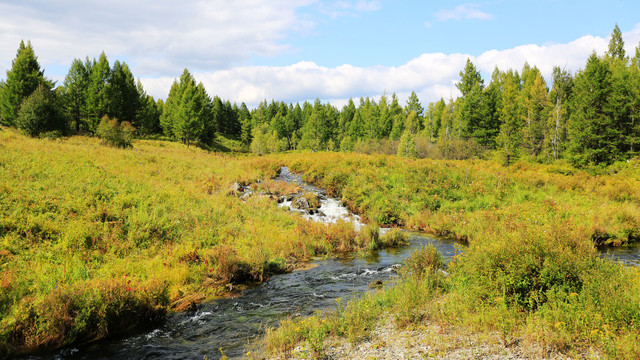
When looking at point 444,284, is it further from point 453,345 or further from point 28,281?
point 28,281

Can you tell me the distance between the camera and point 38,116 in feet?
105

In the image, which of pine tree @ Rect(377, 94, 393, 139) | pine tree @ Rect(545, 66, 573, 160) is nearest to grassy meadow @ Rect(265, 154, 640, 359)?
pine tree @ Rect(545, 66, 573, 160)

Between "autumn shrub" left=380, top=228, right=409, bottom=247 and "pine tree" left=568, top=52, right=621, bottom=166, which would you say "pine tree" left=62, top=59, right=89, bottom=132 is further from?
"pine tree" left=568, top=52, right=621, bottom=166

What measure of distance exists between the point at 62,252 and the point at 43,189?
5.06 meters

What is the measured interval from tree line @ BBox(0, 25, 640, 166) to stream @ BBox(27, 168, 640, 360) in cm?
2900

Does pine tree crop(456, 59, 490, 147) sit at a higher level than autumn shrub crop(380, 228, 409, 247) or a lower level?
higher

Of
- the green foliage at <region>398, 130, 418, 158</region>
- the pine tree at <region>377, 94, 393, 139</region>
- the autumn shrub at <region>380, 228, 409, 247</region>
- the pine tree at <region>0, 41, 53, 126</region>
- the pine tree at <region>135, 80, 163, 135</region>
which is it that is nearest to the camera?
the autumn shrub at <region>380, 228, 409, 247</region>

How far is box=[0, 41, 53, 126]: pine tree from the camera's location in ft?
132

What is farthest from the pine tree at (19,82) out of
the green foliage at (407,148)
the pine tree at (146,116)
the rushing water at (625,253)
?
the rushing water at (625,253)

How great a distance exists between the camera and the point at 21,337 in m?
6.38

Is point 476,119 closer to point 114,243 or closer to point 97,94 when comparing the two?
point 114,243

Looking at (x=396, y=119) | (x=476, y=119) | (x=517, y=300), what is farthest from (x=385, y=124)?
(x=517, y=300)

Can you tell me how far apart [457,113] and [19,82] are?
209 ft

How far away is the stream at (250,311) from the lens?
671 cm
